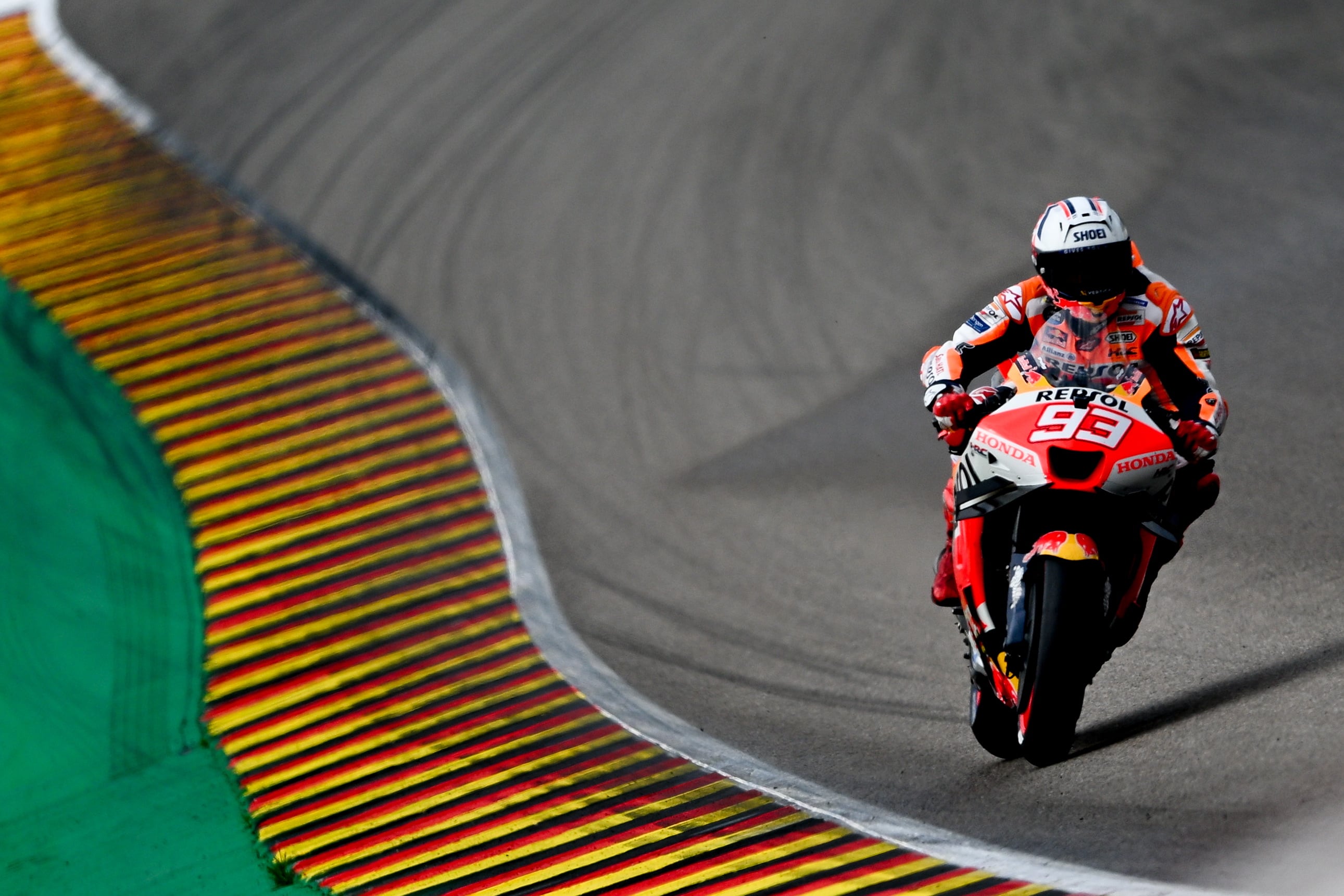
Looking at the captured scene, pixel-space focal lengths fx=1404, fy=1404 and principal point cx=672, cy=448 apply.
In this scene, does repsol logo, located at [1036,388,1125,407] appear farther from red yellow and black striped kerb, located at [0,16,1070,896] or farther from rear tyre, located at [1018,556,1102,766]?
red yellow and black striped kerb, located at [0,16,1070,896]

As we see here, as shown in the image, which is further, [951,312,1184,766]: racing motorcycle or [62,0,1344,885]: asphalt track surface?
[62,0,1344,885]: asphalt track surface

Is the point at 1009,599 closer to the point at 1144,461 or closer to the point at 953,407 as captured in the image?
the point at 1144,461

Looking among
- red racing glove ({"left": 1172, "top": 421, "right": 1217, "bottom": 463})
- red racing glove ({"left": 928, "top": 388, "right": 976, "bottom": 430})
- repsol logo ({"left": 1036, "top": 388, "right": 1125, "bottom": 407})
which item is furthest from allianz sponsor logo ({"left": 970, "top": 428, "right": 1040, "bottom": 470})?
red racing glove ({"left": 1172, "top": 421, "right": 1217, "bottom": 463})

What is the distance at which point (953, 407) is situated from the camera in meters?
5.27

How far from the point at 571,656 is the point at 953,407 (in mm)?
2948

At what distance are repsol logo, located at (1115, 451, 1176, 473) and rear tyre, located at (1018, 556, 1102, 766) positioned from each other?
0.33 meters

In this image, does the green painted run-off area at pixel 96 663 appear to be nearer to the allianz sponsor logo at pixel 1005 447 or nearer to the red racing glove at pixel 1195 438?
Result: the allianz sponsor logo at pixel 1005 447

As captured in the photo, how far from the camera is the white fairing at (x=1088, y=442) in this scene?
4.66 metres

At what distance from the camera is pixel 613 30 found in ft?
45.8

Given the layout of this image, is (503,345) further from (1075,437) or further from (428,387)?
(1075,437)

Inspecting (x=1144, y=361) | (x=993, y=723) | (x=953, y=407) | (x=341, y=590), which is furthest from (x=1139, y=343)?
(x=341, y=590)

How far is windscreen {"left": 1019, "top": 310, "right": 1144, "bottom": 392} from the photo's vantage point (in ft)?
17.0

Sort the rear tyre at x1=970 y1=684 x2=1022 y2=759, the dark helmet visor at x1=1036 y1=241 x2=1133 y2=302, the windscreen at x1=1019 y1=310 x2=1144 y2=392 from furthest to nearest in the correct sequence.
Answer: the rear tyre at x1=970 y1=684 x2=1022 y2=759, the windscreen at x1=1019 y1=310 x2=1144 y2=392, the dark helmet visor at x1=1036 y1=241 x2=1133 y2=302

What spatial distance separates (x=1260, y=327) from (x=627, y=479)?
4268mm
